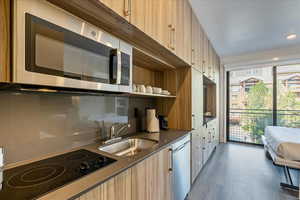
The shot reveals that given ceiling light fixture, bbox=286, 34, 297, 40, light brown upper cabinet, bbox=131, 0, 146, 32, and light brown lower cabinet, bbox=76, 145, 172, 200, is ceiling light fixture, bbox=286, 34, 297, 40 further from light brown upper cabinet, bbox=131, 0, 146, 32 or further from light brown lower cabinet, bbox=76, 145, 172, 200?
light brown lower cabinet, bbox=76, 145, 172, 200

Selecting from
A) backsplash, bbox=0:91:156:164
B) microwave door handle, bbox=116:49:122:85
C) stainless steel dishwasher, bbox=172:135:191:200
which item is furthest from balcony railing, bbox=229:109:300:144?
microwave door handle, bbox=116:49:122:85

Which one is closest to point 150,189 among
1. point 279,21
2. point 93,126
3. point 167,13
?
point 93,126

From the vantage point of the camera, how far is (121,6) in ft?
3.12

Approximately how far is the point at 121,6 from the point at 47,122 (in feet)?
3.08

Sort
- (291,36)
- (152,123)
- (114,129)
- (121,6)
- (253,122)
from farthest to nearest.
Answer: (253,122) < (291,36) < (152,123) < (114,129) < (121,6)

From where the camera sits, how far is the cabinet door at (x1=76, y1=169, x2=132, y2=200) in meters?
0.73

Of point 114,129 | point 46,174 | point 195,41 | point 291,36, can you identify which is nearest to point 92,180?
point 46,174

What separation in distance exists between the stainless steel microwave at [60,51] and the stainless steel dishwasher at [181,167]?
0.98 m

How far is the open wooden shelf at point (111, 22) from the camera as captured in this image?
85 centimetres

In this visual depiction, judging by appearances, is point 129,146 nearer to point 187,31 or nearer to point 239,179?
point 187,31

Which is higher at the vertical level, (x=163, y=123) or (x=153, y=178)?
(x=163, y=123)

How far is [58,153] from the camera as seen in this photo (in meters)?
1.12

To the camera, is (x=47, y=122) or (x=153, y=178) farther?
(x=153, y=178)

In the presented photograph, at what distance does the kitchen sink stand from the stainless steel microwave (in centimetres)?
63
